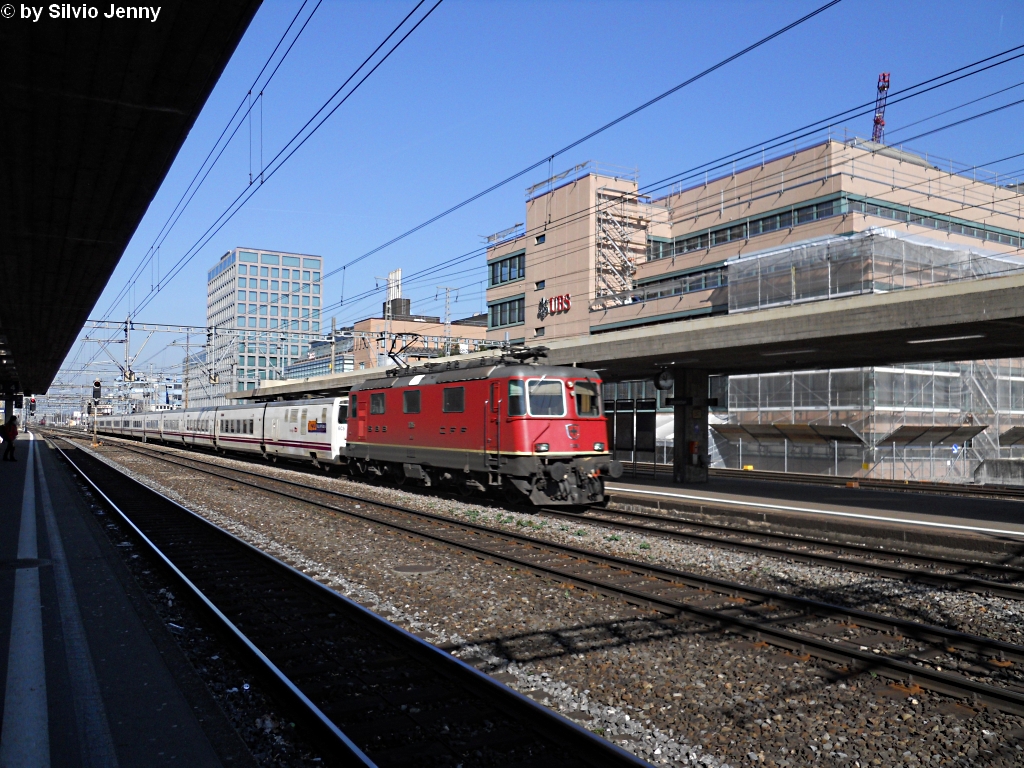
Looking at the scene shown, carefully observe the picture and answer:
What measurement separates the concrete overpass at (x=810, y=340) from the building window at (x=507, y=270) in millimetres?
32933

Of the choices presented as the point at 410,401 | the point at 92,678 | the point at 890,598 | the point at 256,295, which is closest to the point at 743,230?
the point at 410,401

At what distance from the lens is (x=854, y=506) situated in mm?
17734

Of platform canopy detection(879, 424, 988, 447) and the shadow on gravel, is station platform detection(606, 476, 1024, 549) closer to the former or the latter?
the shadow on gravel

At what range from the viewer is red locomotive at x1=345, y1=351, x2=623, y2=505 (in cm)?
1656

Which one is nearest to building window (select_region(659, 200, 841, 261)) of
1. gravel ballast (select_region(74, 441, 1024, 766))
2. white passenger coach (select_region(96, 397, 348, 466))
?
white passenger coach (select_region(96, 397, 348, 466))

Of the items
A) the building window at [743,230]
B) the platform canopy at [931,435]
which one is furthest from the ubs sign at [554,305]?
the platform canopy at [931,435]

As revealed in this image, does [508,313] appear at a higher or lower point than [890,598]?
higher

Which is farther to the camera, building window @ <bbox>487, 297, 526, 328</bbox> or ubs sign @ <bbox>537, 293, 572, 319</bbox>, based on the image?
building window @ <bbox>487, 297, 526, 328</bbox>

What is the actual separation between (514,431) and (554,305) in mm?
39065

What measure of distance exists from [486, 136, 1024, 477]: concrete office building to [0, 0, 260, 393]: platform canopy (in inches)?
614

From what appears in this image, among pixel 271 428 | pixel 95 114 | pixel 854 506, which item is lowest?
pixel 854 506

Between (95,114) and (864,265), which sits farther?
(864,265)

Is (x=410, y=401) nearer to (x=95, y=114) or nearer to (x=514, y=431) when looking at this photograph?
(x=514, y=431)

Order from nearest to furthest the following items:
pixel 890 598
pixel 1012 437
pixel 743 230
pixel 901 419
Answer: pixel 890 598 → pixel 901 419 → pixel 1012 437 → pixel 743 230
